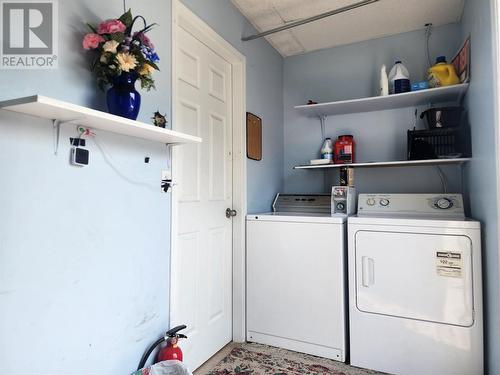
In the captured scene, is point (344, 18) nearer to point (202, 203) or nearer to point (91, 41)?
point (202, 203)

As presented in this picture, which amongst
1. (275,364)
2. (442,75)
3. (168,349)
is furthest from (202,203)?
(442,75)

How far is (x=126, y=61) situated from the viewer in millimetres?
1219

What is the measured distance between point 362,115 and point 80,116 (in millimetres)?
2562

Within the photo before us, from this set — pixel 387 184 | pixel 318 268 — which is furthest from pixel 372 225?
pixel 387 184

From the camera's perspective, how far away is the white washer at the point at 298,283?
221 cm

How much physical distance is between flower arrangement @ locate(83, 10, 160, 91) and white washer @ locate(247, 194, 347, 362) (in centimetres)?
152

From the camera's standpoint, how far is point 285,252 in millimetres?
2377

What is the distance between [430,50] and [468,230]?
68.2 inches

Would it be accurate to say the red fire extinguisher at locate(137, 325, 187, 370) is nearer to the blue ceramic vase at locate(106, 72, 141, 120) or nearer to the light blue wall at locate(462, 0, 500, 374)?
the blue ceramic vase at locate(106, 72, 141, 120)

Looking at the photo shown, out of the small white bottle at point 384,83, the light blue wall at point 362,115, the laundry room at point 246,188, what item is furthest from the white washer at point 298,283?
the small white bottle at point 384,83

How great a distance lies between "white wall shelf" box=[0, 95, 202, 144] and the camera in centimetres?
95

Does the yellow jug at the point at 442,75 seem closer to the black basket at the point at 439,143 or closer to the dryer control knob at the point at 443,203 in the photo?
the black basket at the point at 439,143

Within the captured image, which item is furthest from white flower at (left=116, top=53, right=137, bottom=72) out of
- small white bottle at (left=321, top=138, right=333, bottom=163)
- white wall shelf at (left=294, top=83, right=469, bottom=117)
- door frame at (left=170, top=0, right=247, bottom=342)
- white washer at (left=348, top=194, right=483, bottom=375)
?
small white bottle at (left=321, top=138, right=333, bottom=163)

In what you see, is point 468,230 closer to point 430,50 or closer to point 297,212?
point 297,212
